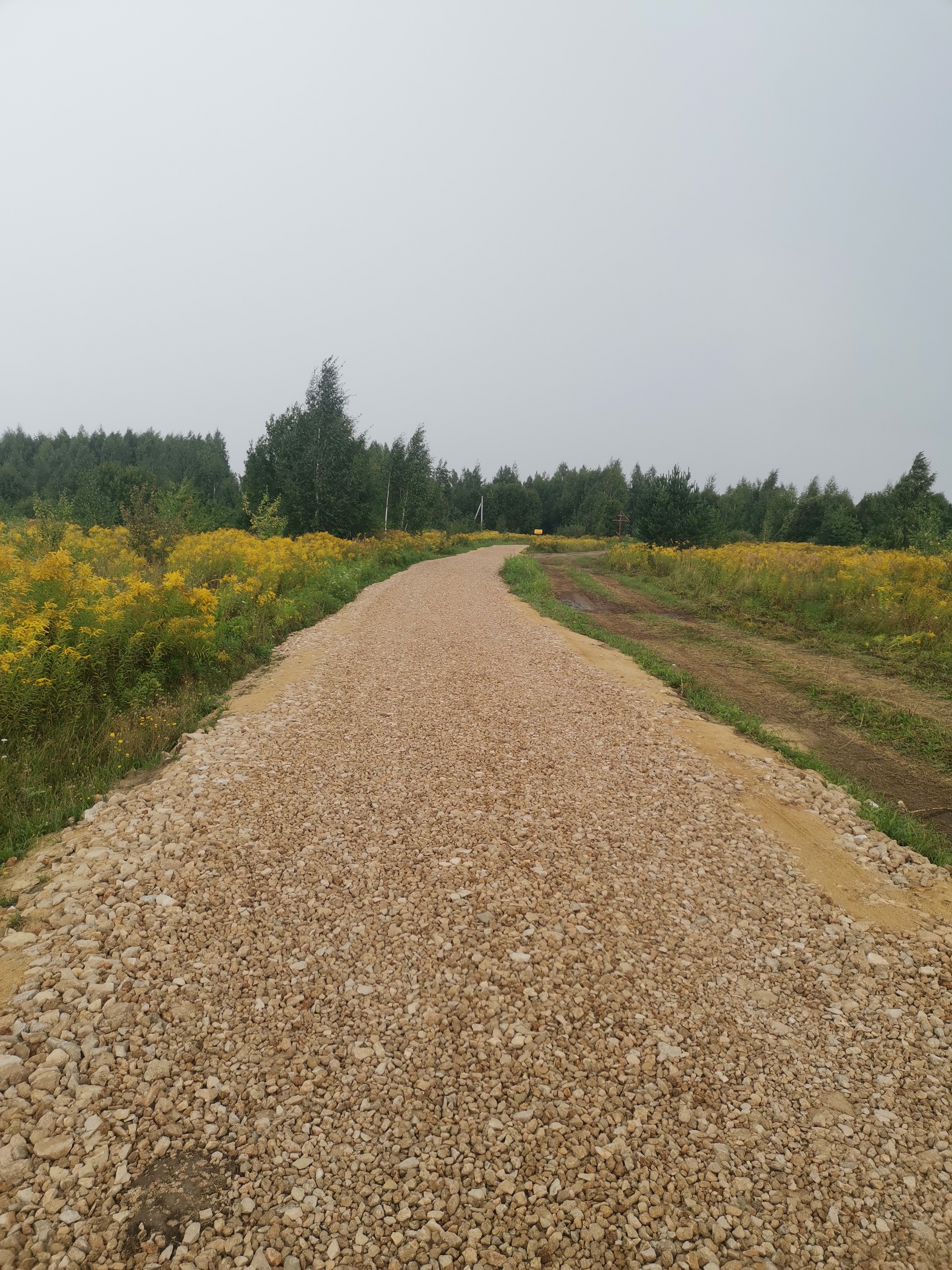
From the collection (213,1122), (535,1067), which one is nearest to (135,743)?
(213,1122)

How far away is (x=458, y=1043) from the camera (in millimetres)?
3068

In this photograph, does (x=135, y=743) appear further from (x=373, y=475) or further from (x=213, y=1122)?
(x=373, y=475)

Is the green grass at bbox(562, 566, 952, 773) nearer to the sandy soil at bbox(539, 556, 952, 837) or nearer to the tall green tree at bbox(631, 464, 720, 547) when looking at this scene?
the sandy soil at bbox(539, 556, 952, 837)

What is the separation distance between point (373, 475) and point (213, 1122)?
3434 cm

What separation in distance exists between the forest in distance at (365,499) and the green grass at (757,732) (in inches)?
424

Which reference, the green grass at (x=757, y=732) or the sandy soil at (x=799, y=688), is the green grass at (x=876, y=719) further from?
the green grass at (x=757, y=732)

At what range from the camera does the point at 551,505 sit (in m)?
109

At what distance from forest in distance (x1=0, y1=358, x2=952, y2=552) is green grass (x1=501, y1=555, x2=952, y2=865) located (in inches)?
424

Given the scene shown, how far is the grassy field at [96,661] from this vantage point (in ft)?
17.5

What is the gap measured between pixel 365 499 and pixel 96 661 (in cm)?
2632

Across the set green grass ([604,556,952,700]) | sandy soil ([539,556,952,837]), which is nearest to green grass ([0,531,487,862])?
sandy soil ([539,556,952,837])

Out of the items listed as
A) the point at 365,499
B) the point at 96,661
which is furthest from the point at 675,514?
the point at 96,661

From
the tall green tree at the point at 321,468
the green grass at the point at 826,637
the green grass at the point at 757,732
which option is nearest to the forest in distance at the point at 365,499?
the tall green tree at the point at 321,468

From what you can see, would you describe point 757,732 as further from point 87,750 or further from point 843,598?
point 843,598
